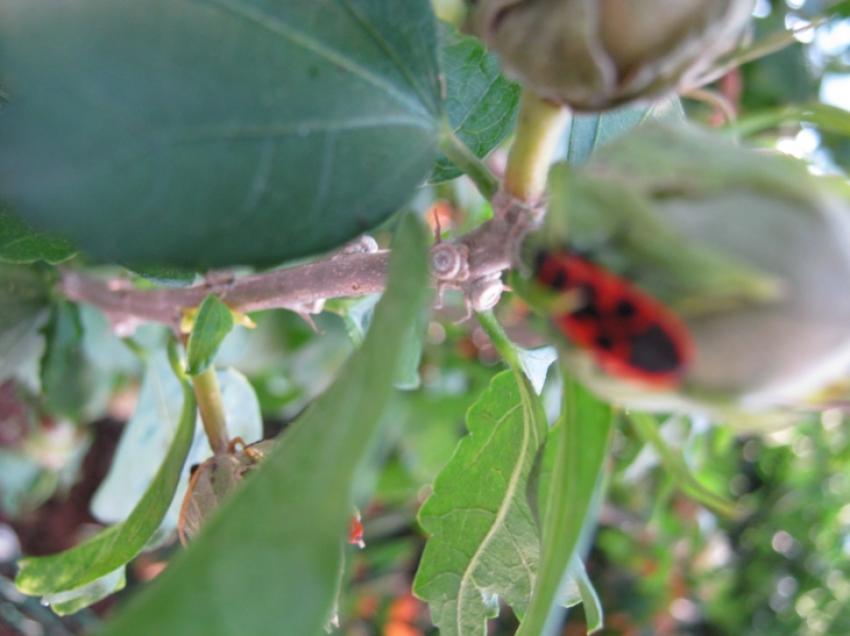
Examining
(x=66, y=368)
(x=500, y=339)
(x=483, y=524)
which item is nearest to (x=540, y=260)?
(x=500, y=339)

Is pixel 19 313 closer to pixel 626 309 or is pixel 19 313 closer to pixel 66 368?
pixel 66 368

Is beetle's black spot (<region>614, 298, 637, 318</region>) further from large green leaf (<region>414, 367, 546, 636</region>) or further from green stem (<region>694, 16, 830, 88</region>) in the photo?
large green leaf (<region>414, 367, 546, 636</region>)

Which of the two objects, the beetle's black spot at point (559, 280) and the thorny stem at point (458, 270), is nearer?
the beetle's black spot at point (559, 280)

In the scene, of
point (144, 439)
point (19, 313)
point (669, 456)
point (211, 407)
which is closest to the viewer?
point (669, 456)

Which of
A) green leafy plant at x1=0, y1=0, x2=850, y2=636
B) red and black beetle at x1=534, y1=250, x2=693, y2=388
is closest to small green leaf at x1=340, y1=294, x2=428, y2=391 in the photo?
green leafy plant at x1=0, y1=0, x2=850, y2=636

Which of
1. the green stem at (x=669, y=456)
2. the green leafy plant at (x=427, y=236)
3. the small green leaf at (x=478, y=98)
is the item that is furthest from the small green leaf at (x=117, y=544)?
the green stem at (x=669, y=456)

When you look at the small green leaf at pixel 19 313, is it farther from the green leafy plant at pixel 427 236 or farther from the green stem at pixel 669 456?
the green stem at pixel 669 456
